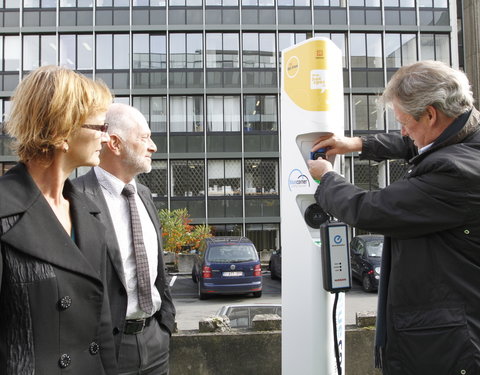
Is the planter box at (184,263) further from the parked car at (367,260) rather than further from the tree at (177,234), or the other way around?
the parked car at (367,260)

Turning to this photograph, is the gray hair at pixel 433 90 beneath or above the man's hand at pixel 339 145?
above

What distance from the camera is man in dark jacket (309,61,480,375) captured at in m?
1.92

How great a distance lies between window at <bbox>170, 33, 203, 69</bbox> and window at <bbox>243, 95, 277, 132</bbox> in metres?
3.31

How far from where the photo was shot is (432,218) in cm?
195

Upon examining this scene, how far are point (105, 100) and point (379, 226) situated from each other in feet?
4.24

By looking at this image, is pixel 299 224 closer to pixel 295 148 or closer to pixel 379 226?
pixel 295 148

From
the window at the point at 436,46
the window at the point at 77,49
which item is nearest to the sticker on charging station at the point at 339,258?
the window at the point at 77,49

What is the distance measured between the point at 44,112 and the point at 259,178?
77.0 ft

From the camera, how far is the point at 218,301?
13.1m

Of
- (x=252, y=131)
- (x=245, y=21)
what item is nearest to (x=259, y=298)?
(x=252, y=131)

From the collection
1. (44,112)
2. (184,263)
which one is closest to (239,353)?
(44,112)

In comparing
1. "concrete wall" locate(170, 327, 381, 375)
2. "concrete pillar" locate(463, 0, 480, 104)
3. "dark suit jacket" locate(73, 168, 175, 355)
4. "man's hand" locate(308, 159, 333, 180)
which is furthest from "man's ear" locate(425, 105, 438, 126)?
"concrete pillar" locate(463, 0, 480, 104)

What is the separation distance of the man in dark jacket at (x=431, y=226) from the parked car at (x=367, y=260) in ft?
36.8

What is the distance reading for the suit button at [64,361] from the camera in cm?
161
